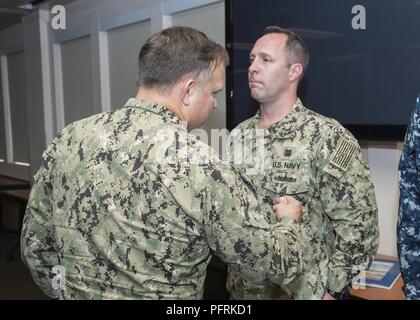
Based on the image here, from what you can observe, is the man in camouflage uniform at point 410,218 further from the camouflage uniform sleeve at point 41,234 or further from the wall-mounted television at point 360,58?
the camouflage uniform sleeve at point 41,234

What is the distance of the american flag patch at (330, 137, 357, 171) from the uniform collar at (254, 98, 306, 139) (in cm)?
17

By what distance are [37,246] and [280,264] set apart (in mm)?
630

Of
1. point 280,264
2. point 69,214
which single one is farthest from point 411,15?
point 69,214

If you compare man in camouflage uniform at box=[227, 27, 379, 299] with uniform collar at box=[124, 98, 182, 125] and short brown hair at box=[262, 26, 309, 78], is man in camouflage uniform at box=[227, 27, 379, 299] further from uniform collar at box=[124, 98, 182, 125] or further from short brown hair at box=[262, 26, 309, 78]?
uniform collar at box=[124, 98, 182, 125]

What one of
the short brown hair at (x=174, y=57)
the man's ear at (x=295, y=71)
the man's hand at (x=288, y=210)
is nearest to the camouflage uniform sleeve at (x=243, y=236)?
the man's hand at (x=288, y=210)

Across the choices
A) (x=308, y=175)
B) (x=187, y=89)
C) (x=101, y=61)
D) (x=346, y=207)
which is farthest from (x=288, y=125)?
(x=101, y=61)

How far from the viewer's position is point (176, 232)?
0.97 meters

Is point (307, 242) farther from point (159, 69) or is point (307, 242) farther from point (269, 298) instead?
point (159, 69)

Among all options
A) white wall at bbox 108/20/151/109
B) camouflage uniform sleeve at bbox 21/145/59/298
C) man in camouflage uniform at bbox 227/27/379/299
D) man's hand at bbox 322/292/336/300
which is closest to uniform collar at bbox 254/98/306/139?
man in camouflage uniform at bbox 227/27/379/299

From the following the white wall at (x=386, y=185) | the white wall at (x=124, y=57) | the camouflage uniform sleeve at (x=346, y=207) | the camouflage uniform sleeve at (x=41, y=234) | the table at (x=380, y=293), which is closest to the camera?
the camouflage uniform sleeve at (x=41, y=234)

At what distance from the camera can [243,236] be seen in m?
0.96

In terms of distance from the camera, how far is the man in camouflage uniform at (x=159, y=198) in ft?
3.13

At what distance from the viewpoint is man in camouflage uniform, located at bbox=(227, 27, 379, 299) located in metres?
1.47

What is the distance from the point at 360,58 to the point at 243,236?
1.14 metres
